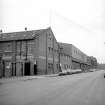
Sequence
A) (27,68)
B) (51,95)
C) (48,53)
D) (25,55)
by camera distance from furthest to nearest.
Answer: (48,53)
(25,55)
(27,68)
(51,95)

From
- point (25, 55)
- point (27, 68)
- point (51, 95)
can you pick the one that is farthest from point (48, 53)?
point (51, 95)

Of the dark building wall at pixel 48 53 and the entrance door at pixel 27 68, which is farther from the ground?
the dark building wall at pixel 48 53

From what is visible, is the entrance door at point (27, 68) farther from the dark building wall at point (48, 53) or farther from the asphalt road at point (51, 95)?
the asphalt road at point (51, 95)

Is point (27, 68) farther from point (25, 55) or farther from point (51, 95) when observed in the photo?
point (51, 95)

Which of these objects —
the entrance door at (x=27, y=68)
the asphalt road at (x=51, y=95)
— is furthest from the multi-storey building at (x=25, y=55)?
the asphalt road at (x=51, y=95)

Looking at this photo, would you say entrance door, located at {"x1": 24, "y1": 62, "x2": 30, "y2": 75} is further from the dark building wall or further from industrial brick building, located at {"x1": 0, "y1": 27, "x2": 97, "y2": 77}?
the dark building wall

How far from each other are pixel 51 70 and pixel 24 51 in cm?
993

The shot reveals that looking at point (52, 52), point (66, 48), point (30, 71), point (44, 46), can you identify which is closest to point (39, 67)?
point (30, 71)

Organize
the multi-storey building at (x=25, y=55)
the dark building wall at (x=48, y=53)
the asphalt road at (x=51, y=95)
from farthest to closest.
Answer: the dark building wall at (x=48, y=53), the multi-storey building at (x=25, y=55), the asphalt road at (x=51, y=95)

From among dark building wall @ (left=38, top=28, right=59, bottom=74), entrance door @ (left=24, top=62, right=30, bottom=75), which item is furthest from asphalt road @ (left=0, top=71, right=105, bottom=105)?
dark building wall @ (left=38, top=28, right=59, bottom=74)

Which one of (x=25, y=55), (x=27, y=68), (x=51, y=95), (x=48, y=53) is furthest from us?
(x=48, y=53)

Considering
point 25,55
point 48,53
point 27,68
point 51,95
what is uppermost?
point 48,53

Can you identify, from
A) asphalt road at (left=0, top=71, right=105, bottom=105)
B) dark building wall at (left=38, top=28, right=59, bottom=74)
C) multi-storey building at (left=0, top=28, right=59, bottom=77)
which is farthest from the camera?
dark building wall at (left=38, top=28, right=59, bottom=74)

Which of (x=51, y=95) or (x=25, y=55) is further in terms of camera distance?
(x=25, y=55)
